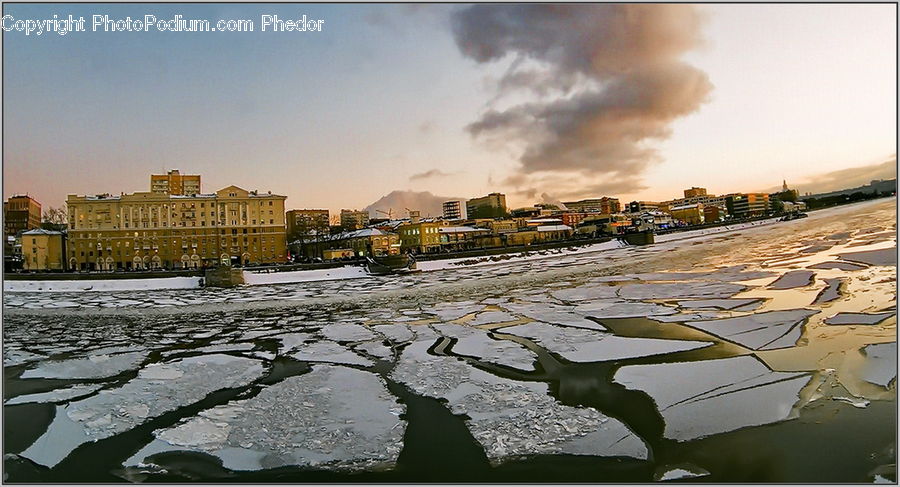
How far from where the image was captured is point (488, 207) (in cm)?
791

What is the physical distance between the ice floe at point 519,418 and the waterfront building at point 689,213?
609 cm

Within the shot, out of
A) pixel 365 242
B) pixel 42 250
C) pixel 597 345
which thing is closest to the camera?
pixel 597 345

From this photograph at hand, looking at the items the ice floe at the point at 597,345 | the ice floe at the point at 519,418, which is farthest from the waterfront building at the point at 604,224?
the ice floe at the point at 519,418

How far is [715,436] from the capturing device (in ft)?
8.12

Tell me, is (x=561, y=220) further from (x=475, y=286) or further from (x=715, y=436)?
(x=715, y=436)

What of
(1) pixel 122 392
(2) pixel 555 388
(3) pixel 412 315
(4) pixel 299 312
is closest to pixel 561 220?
(3) pixel 412 315

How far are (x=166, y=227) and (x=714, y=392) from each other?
30.3 ft

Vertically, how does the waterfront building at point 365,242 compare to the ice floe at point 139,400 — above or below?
above

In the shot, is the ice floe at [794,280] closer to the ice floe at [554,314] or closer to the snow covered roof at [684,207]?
the snow covered roof at [684,207]

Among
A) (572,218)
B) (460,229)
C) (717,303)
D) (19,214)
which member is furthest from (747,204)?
(19,214)

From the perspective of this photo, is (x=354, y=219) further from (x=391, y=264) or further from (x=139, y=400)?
(x=139, y=400)

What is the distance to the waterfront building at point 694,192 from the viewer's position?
727 cm

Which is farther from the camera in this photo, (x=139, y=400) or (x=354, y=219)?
(x=354, y=219)

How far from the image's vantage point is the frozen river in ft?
7.79
